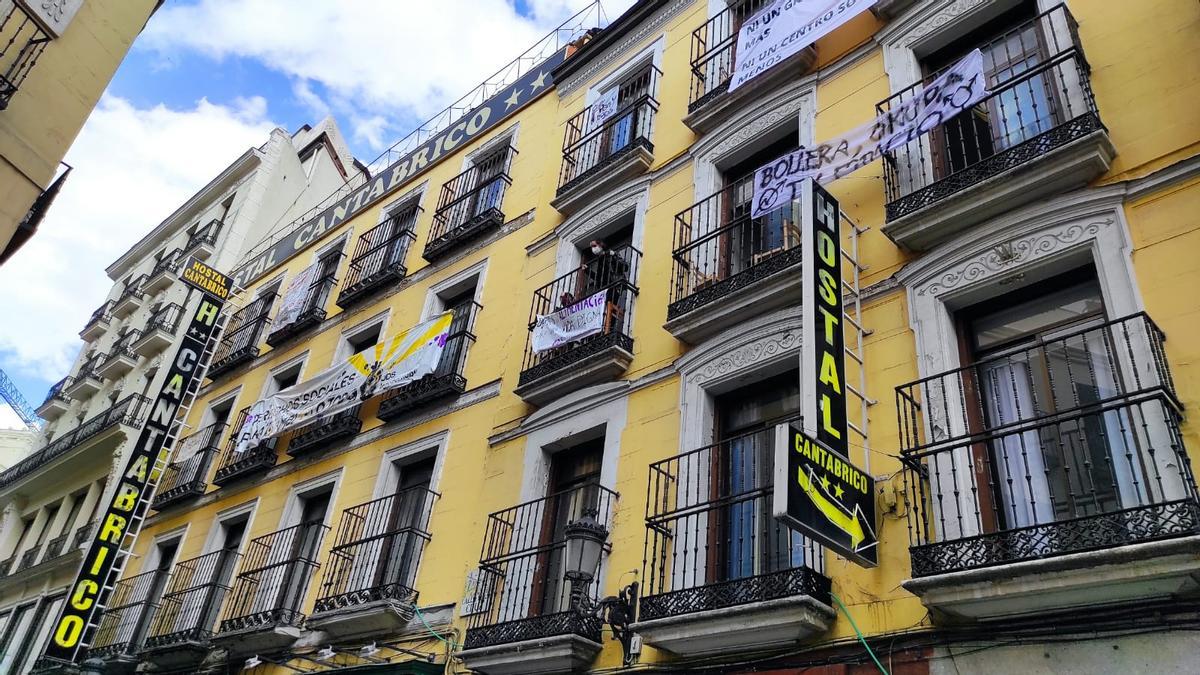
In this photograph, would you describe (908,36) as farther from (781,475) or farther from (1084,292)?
(781,475)

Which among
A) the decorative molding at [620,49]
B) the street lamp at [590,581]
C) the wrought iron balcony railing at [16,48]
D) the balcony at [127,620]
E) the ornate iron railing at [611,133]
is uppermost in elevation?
the decorative molding at [620,49]

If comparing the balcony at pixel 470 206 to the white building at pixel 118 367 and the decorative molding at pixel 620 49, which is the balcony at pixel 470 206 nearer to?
the decorative molding at pixel 620 49

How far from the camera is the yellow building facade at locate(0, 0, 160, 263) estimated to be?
469 inches

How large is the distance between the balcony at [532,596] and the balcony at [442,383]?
2.83 metres

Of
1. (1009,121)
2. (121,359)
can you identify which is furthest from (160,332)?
(1009,121)

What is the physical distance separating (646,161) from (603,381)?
3.62m

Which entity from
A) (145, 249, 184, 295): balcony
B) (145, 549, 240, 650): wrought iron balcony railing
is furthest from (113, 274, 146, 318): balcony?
(145, 549, 240, 650): wrought iron balcony railing

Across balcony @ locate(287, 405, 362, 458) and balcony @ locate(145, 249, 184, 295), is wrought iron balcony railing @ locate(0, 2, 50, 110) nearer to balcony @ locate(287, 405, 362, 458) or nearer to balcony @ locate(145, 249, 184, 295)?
balcony @ locate(287, 405, 362, 458)

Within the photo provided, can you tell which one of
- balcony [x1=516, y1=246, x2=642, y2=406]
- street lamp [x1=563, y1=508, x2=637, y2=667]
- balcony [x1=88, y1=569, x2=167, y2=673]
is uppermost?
balcony [x1=516, y1=246, x2=642, y2=406]

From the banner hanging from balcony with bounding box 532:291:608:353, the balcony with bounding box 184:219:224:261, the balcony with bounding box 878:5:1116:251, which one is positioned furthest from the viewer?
the balcony with bounding box 184:219:224:261

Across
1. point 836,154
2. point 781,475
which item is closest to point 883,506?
point 781,475

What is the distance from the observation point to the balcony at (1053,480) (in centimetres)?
577

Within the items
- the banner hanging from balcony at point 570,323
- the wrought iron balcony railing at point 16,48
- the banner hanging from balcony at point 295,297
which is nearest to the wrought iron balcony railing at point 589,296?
the banner hanging from balcony at point 570,323

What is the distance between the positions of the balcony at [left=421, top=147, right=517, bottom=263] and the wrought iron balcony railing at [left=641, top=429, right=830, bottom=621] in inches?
281
